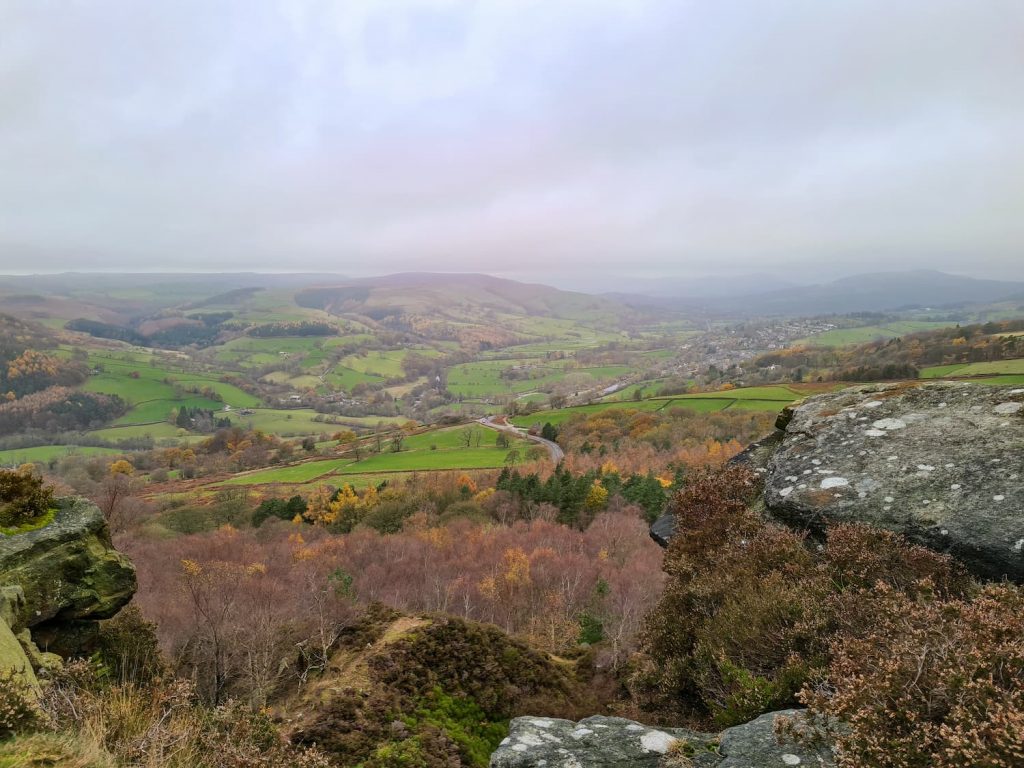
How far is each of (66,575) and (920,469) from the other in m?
15.7

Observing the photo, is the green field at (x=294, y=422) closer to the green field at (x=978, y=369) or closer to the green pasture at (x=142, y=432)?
the green pasture at (x=142, y=432)

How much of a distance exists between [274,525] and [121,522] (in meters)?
14.4

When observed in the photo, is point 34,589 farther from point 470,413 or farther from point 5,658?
point 470,413

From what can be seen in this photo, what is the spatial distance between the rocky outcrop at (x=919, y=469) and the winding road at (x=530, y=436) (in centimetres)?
7212

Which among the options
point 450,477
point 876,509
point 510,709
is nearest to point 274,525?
point 450,477

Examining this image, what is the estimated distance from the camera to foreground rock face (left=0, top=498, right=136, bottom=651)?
9.48 meters

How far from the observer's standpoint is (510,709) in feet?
30.3

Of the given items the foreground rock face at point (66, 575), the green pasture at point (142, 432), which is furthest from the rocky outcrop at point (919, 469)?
the green pasture at point (142, 432)

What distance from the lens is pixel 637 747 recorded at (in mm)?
5031

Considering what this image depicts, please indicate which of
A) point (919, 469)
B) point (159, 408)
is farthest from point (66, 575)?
point (159, 408)

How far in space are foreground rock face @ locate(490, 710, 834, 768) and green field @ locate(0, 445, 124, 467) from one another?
133m

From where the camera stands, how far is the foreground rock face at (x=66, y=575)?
9484 mm

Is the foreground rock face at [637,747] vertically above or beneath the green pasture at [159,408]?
above

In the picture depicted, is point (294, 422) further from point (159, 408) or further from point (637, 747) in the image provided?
point (637, 747)
